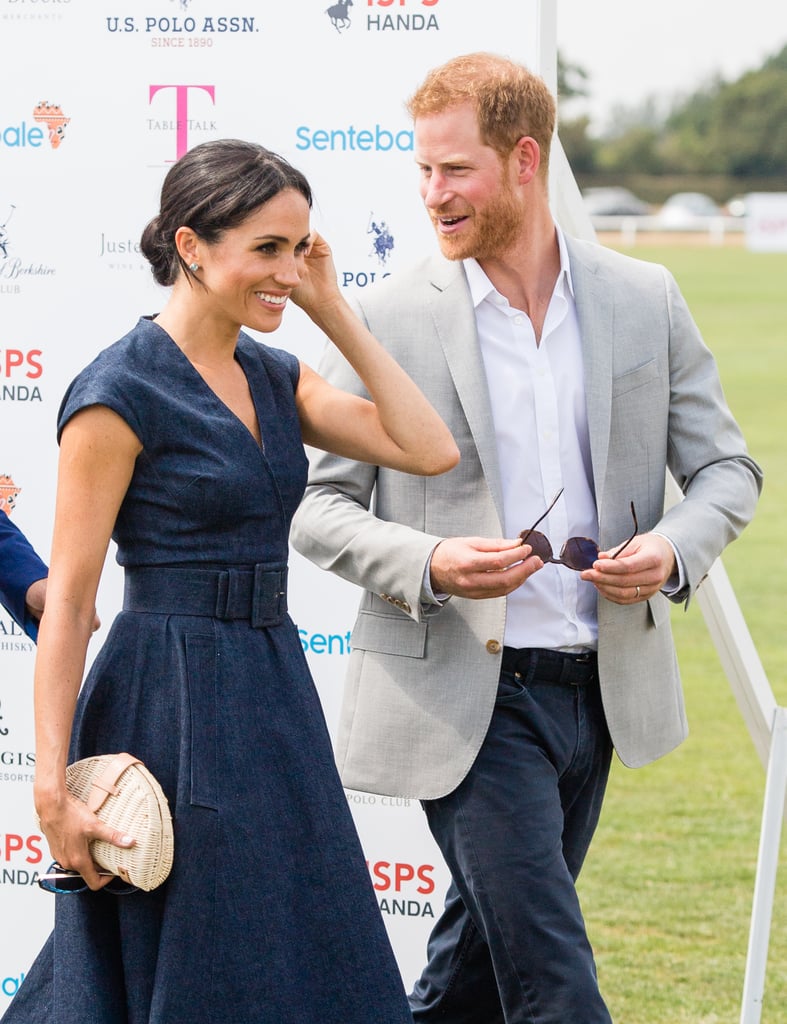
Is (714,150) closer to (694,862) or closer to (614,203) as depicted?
(614,203)

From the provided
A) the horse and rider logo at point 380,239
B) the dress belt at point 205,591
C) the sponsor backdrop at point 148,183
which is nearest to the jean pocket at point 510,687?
the dress belt at point 205,591

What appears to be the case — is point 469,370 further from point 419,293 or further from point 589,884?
point 589,884

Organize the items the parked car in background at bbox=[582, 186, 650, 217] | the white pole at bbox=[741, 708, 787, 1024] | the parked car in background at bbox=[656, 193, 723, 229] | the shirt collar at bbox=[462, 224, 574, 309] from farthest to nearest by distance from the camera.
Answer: the parked car in background at bbox=[582, 186, 650, 217] → the parked car in background at bbox=[656, 193, 723, 229] → the white pole at bbox=[741, 708, 787, 1024] → the shirt collar at bbox=[462, 224, 574, 309]

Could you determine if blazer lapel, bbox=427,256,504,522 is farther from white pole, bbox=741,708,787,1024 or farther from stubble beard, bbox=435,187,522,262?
white pole, bbox=741,708,787,1024

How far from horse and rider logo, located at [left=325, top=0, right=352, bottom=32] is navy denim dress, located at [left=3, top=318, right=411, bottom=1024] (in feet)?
5.18

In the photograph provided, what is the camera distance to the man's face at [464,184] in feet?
9.95

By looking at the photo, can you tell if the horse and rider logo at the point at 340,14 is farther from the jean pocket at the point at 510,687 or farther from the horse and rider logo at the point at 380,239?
the jean pocket at the point at 510,687

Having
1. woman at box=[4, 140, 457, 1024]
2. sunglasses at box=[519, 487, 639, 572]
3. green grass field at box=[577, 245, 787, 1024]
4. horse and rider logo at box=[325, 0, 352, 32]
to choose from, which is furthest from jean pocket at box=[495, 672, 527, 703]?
horse and rider logo at box=[325, 0, 352, 32]

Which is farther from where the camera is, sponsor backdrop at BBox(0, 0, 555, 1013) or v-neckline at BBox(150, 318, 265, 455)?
sponsor backdrop at BBox(0, 0, 555, 1013)

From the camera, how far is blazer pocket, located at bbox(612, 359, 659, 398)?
10.2 feet

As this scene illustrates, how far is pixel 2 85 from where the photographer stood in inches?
163

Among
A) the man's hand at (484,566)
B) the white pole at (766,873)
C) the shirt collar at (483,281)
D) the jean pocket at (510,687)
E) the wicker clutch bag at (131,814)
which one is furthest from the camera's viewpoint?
the white pole at (766,873)

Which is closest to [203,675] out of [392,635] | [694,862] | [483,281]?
[392,635]

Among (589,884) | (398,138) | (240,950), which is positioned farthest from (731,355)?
(240,950)
